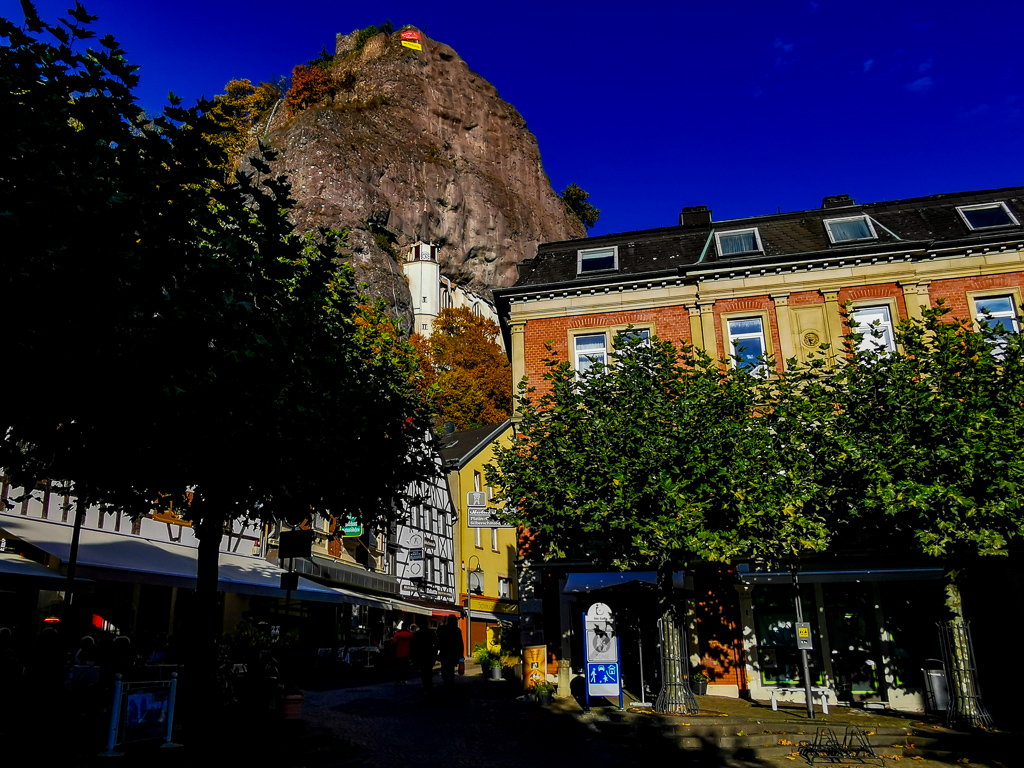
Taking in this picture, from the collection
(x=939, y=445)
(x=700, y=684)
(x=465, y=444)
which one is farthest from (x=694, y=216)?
(x=465, y=444)

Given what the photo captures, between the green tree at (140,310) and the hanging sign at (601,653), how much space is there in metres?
6.18

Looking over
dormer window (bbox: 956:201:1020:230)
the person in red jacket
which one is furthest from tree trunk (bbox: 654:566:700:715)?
dormer window (bbox: 956:201:1020:230)

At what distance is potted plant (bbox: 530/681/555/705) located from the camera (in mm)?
15539

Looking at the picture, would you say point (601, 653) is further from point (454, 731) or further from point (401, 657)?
point (401, 657)

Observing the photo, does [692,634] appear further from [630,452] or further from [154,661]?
[154,661]

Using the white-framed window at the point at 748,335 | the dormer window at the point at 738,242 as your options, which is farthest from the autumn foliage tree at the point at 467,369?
the white-framed window at the point at 748,335

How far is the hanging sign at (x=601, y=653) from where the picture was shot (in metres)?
14.2

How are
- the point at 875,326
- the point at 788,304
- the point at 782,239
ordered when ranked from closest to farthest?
the point at 875,326, the point at 788,304, the point at 782,239

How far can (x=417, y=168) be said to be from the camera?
8306cm

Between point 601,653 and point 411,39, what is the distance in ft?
324

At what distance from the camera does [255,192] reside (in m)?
8.95

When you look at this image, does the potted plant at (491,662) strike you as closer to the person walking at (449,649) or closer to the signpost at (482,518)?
the person walking at (449,649)

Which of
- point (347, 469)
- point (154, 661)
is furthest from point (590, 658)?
point (154, 661)

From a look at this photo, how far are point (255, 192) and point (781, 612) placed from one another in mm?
15750
